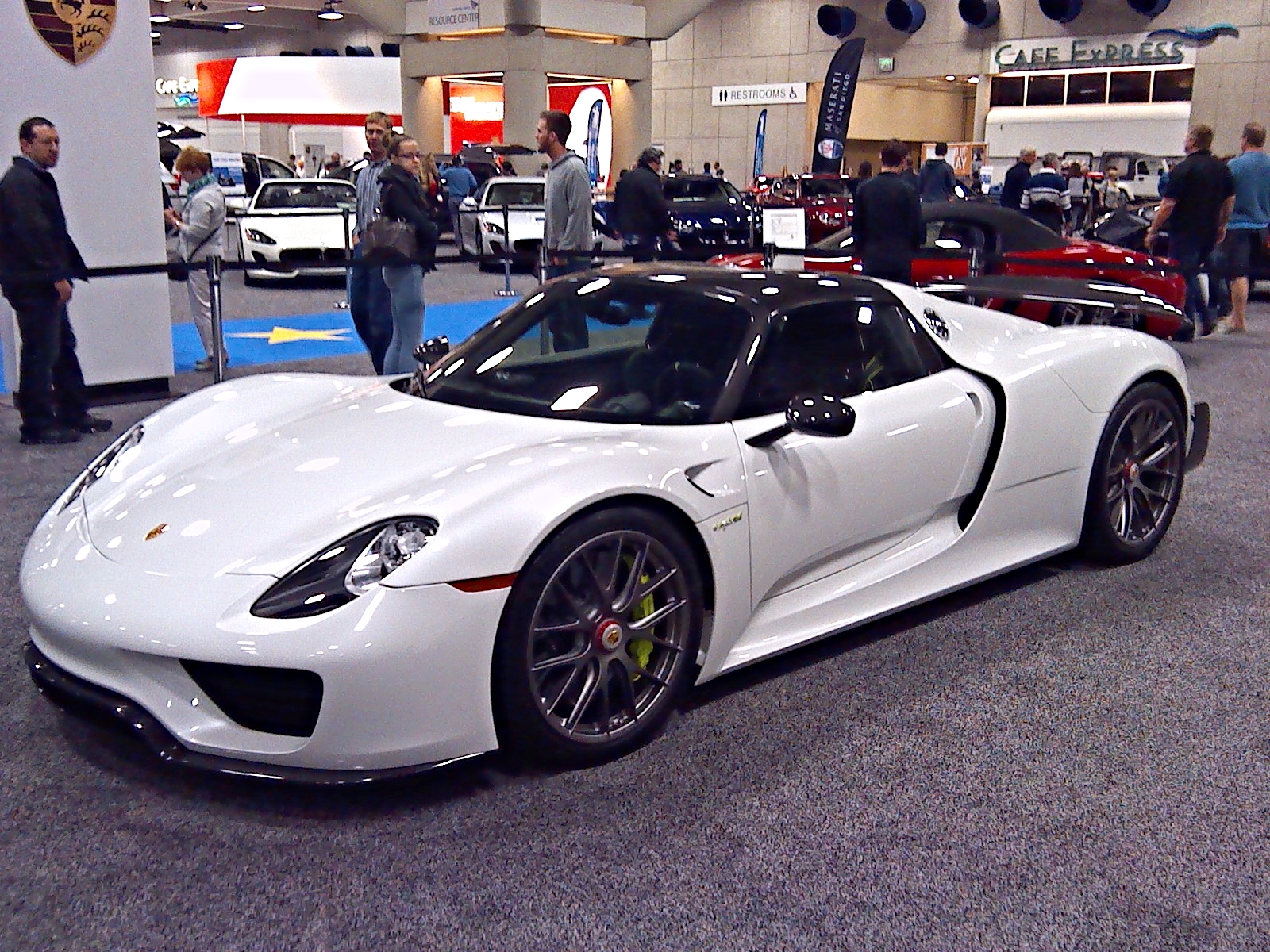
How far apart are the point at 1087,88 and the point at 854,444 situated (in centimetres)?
3173

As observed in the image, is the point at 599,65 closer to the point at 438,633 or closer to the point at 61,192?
the point at 61,192

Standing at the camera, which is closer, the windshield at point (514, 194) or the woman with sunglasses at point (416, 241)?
the woman with sunglasses at point (416, 241)

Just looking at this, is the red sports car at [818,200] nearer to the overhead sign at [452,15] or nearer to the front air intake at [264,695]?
the overhead sign at [452,15]

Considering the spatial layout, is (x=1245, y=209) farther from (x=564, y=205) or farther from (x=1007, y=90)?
(x=1007, y=90)

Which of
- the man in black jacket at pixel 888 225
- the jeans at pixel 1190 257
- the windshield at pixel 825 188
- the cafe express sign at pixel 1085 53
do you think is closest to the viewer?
the man in black jacket at pixel 888 225

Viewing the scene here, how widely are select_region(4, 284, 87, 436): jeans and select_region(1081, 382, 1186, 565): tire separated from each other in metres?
5.24

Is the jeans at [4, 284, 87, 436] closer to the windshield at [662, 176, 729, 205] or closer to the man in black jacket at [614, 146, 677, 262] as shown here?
the man in black jacket at [614, 146, 677, 262]

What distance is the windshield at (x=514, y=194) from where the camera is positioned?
645 inches

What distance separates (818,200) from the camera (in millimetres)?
17875

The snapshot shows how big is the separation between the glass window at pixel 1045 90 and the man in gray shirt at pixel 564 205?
27.2m

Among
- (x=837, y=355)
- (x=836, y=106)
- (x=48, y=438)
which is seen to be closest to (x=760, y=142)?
(x=836, y=106)

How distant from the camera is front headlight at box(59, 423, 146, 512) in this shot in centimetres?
361

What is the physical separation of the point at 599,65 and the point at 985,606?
86.1 ft

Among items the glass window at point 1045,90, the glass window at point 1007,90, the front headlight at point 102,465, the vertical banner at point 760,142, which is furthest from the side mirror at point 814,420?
the vertical banner at point 760,142
